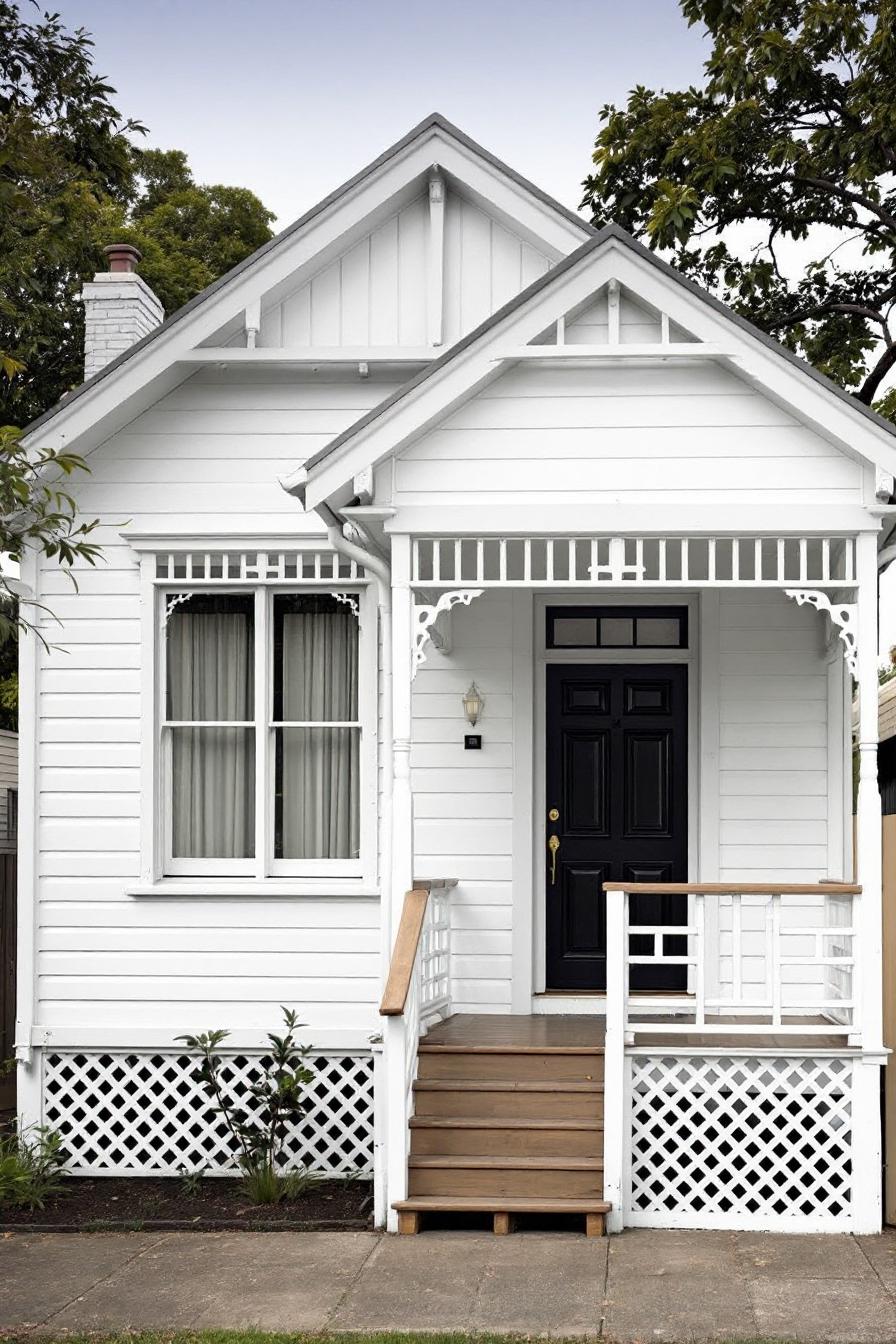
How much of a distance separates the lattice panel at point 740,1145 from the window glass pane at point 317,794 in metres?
2.76

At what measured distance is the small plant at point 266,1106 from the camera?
30.7 ft

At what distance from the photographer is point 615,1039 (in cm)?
844

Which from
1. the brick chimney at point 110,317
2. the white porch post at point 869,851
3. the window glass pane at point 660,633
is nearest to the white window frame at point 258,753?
the brick chimney at point 110,317

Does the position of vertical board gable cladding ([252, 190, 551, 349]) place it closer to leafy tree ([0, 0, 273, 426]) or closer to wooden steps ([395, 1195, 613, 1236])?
leafy tree ([0, 0, 273, 426])

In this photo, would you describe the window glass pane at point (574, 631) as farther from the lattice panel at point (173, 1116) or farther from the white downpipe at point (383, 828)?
the lattice panel at point (173, 1116)

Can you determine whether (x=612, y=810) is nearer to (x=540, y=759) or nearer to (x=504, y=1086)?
(x=540, y=759)

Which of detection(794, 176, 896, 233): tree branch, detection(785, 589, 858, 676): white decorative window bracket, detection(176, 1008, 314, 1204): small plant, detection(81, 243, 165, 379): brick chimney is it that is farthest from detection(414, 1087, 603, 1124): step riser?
detection(794, 176, 896, 233): tree branch

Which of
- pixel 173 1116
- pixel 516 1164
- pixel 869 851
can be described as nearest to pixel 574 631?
pixel 869 851

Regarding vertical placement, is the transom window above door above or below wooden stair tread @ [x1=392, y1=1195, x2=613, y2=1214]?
above

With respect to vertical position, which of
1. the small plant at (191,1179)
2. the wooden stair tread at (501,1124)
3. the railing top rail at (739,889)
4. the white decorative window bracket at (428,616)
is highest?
the white decorative window bracket at (428,616)

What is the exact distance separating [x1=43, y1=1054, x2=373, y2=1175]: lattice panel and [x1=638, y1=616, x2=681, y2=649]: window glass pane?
3.40 m

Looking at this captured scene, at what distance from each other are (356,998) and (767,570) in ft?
12.6

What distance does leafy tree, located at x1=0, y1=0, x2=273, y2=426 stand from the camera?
26.4 ft

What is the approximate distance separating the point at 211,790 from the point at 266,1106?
2.11 meters
